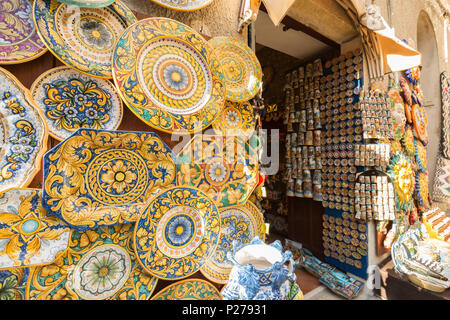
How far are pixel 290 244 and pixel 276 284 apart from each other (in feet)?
6.44

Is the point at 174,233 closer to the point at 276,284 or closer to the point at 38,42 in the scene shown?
the point at 276,284

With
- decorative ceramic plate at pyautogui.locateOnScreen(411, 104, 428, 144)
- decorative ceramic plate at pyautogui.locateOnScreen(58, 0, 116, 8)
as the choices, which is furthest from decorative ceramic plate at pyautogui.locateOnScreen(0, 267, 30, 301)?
decorative ceramic plate at pyautogui.locateOnScreen(411, 104, 428, 144)

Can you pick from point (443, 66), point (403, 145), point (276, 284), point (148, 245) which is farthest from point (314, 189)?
point (443, 66)

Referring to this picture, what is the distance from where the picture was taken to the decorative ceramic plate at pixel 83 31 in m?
0.64

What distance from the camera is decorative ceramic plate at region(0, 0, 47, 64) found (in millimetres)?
594

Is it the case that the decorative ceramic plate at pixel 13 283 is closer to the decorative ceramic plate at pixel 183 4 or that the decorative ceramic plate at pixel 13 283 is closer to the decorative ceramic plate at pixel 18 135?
the decorative ceramic plate at pixel 18 135

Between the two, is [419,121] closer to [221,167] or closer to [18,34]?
[221,167]

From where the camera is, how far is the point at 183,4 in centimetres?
91

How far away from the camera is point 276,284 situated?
63 cm

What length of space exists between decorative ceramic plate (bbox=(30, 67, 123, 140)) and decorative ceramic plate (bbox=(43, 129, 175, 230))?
0.07 m

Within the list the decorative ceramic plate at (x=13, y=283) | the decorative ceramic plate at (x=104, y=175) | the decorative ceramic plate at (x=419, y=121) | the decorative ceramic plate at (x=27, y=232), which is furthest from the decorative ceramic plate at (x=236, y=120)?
the decorative ceramic plate at (x=419, y=121)

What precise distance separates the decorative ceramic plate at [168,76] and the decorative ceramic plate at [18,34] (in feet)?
0.80

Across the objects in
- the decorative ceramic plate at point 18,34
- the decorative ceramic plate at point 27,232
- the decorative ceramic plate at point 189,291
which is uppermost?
the decorative ceramic plate at point 18,34

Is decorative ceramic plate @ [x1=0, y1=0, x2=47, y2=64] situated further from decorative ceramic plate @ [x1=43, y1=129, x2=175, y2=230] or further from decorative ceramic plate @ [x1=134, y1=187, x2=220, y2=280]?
decorative ceramic plate @ [x1=134, y1=187, x2=220, y2=280]
